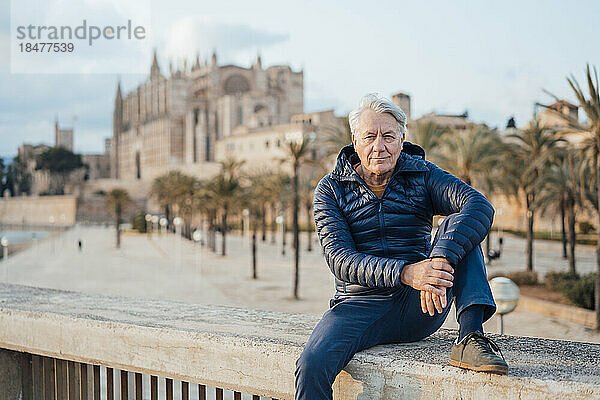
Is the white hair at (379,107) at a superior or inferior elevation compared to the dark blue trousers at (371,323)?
superior

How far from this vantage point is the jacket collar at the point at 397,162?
2.56 m

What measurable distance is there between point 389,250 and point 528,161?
24252 millimetres

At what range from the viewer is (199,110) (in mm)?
99000

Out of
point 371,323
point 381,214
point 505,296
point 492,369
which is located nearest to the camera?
point 492,369

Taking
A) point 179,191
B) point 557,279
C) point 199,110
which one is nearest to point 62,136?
point 199,110

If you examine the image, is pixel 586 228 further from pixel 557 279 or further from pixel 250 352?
pixel 250 352

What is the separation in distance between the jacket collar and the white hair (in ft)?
0.39

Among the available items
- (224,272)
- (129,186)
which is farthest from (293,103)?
(224,272)

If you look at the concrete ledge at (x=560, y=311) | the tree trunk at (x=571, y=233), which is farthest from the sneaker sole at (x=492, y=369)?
the tree trunk at (x=571, y=233)

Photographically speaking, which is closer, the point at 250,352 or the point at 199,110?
the point at 250,352

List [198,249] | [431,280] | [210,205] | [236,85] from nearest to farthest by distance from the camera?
[431,280] < [210,205] < [198,249] < [236,85]

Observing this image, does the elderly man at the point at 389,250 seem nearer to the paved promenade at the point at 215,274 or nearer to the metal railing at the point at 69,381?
the metal railing at the point at 69,381

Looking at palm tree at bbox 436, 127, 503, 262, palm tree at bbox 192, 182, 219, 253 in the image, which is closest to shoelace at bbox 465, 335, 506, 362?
palm tree at bbox 436, 127, 503, 262

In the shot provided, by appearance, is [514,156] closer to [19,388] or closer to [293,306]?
[293,306]
